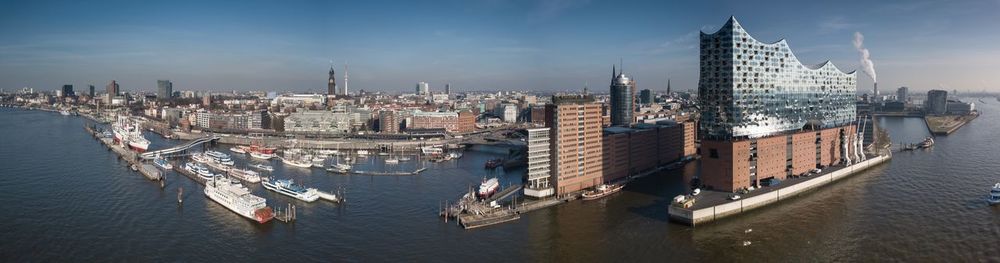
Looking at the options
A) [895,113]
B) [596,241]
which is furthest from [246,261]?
[895,113]

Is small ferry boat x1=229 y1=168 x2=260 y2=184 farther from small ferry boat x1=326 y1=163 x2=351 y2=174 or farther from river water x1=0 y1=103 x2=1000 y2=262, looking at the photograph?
small ferry boat x1=326 y1=163 x2=351 y2=174

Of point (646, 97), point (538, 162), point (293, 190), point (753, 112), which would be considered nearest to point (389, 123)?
point (293, 190)

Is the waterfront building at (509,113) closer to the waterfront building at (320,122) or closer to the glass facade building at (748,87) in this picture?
the waterfront building at (320,122)

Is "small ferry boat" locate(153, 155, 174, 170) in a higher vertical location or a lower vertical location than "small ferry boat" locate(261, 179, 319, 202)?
higher

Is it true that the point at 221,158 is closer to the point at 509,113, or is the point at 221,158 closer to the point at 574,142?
the point at 574,142

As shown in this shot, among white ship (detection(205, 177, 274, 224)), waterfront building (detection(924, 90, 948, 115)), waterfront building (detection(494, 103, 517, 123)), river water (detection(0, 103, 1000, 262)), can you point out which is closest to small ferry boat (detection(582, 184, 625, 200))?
river water (detection(0, 103, 1000, 262))

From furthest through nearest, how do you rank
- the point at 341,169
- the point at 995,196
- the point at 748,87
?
the point at 341,169 < the point at 748,87 < the point at 995,196

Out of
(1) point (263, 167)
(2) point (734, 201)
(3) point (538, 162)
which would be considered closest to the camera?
(2) point (734, 201)

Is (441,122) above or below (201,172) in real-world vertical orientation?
above
